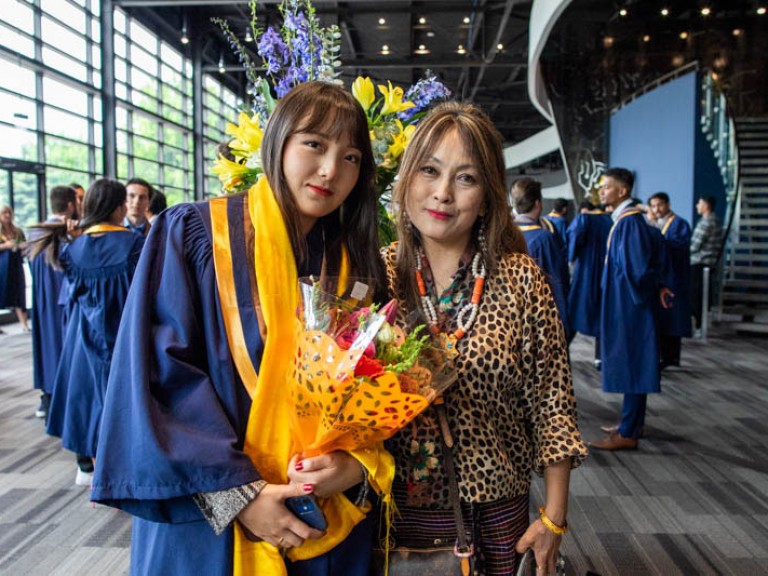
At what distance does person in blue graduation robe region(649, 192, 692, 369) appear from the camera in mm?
5422

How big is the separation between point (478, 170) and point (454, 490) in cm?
63

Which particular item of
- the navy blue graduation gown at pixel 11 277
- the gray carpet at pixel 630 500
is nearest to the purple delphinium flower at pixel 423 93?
the gray carpet at pixel 630 500

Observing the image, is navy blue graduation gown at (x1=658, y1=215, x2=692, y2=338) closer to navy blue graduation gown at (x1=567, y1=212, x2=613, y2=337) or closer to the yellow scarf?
navy blue graduation gown at (x1=567, y1=212, x2=613, y2=337)

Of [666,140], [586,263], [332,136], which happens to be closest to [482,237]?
→ [332,136]

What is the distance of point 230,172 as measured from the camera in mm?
1609

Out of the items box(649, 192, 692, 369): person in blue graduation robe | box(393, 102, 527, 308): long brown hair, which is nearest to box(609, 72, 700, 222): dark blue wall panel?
box(649, 192, 692, 369): person in blue graduation robe

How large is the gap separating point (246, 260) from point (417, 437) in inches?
Answer: 18.8

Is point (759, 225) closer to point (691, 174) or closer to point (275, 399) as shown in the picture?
point (691, 174)

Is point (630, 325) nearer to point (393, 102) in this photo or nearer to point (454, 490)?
point (393, 102)

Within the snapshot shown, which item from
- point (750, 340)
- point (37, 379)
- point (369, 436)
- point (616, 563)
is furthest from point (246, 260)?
point (750, 340)

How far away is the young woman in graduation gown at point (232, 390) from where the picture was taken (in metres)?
1.03

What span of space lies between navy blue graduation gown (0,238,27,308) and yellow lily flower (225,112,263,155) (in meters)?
7.51

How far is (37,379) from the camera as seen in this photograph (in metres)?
4.50

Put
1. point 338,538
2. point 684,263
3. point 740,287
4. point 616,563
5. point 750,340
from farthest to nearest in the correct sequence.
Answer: point 740,287, point 750,340, point 684,263, point 616,563, point 338,538
